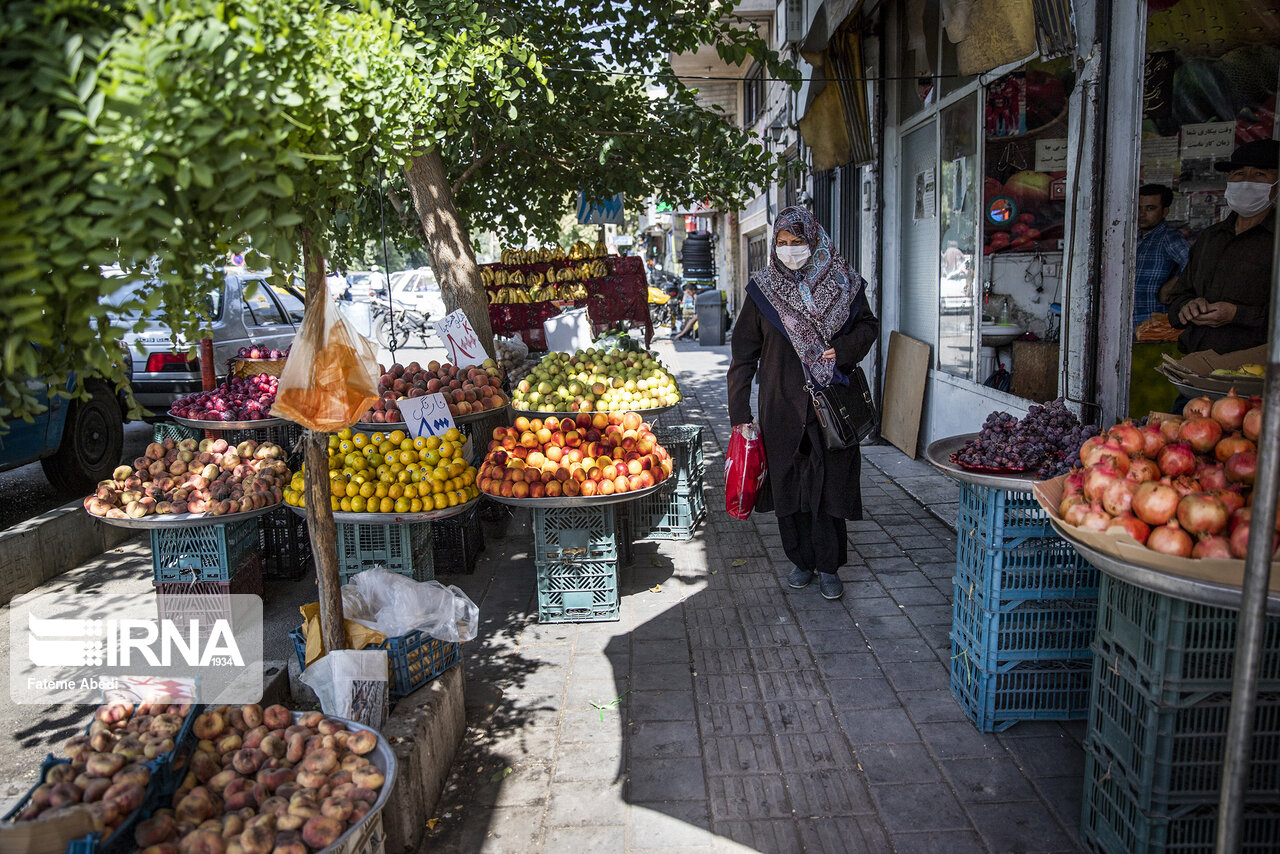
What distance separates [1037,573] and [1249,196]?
7.80 ft

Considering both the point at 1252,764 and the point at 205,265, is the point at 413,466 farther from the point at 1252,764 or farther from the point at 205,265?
the point at 1252,764

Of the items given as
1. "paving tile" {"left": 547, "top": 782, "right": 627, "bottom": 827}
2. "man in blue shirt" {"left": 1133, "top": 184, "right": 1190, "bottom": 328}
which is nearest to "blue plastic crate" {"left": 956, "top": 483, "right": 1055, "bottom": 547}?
"paving tile" {"left": 547, "top": 782, "right": 627, "bottom": 827}

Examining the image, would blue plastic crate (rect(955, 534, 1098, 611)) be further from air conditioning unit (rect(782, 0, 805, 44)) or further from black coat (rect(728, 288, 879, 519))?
air conditioning unit (rect(782, 0, 805, 44))

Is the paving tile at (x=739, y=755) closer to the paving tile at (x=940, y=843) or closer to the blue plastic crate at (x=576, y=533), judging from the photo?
the paving tile at (x=940, y=843)

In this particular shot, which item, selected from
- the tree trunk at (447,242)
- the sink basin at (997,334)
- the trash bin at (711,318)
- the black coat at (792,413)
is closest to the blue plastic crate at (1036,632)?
the black coat at (792,413)

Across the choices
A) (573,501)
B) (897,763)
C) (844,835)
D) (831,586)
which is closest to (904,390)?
(831,586)

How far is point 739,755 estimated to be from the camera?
348 centimetres

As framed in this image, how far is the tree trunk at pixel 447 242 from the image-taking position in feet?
23.0

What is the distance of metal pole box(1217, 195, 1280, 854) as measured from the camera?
1707 millimetres

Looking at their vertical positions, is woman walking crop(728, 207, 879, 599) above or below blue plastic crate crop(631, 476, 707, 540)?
above

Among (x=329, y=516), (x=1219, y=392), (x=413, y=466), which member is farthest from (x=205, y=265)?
(x=1219, y=392)

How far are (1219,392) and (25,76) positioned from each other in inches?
155

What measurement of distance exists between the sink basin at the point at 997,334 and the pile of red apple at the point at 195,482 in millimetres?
5459

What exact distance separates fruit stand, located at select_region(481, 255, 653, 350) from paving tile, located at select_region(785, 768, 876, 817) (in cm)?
647
